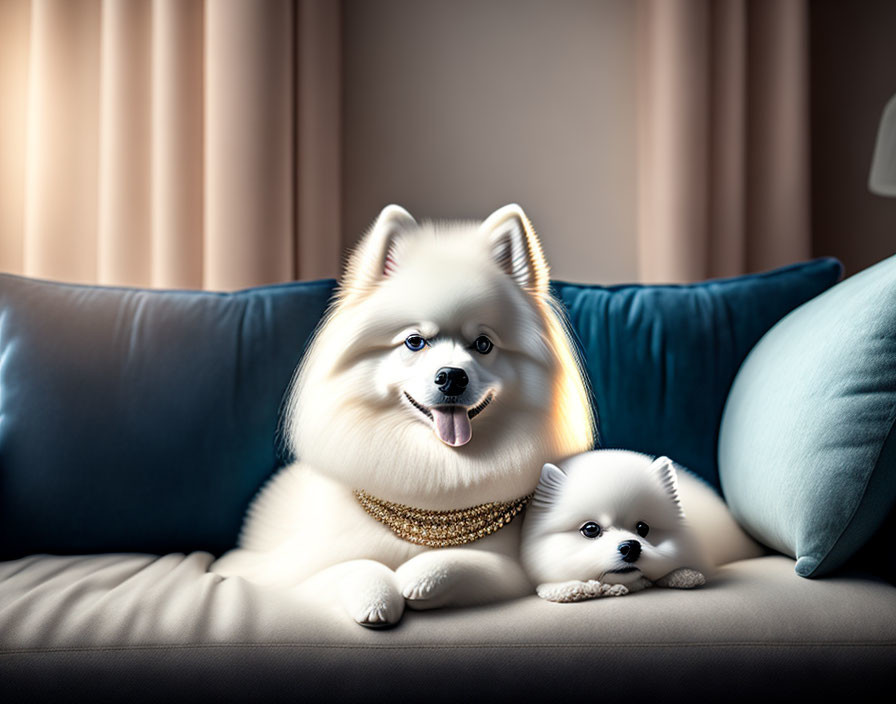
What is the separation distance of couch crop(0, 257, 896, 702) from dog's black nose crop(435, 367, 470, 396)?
1.13 feet

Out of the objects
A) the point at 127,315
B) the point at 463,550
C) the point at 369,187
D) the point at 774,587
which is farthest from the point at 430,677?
the point at 369,187

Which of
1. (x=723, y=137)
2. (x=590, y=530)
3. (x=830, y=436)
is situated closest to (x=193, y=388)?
(x=590, y=530)

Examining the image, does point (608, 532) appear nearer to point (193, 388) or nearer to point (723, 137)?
point (193, 388)

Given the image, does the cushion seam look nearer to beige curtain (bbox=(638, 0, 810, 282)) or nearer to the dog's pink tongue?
the dog's pink tongue

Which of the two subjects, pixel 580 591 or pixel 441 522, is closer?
pixel 580 591

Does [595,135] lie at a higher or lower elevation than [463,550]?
higher

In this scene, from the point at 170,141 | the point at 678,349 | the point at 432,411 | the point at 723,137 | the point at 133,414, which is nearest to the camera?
the point at 432,411

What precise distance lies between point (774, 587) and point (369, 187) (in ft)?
6.27

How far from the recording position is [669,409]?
1693 millimetres

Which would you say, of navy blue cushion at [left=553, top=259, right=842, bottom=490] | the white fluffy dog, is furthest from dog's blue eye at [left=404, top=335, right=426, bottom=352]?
navy blue cushion at [left=553, top=259, right=842, bottom=490]

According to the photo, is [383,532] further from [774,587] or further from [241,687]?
[774,587]

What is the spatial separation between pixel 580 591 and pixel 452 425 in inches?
13.0

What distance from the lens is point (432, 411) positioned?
1.28 m

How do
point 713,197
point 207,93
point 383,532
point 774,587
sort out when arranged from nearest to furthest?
point 774,587 < point 383,532 < point 207,93 < point 713,197
